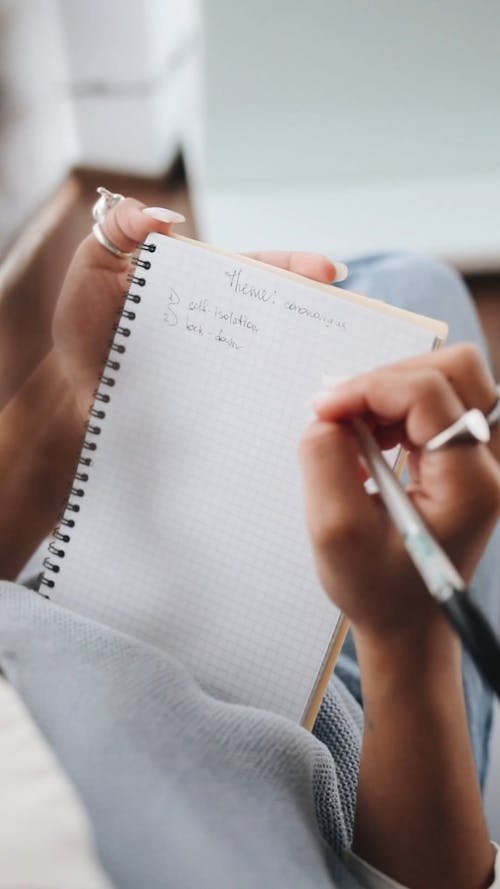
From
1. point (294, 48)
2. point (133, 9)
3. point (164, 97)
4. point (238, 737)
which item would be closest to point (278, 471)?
point (238, 737)

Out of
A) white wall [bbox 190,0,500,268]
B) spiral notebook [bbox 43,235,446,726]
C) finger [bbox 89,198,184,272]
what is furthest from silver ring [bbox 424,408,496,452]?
white wall [bbox 190,0,500,268]

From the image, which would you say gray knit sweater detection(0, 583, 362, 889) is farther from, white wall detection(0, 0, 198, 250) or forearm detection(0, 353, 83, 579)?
white wall detection(0, 0, 198, 250)

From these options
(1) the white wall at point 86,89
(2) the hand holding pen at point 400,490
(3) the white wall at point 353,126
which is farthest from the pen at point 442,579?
(1) the white wall at point 86,89

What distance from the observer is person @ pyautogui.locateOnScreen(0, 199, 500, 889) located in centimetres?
34

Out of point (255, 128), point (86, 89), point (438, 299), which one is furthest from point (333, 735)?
point (86, 89)

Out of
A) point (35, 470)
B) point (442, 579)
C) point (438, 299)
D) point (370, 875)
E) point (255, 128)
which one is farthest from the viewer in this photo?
point (255, 128)

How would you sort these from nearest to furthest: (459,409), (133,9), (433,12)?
(459,409) < (433,12) < (133,9)

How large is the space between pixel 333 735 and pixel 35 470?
0.31m

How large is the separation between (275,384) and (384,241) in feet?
2.37

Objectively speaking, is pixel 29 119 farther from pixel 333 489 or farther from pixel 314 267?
pixel 333 489

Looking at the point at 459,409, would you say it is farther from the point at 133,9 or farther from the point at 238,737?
the point at 133,9

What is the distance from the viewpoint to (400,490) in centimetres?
33

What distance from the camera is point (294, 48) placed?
900mm

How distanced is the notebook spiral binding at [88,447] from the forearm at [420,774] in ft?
0.71
